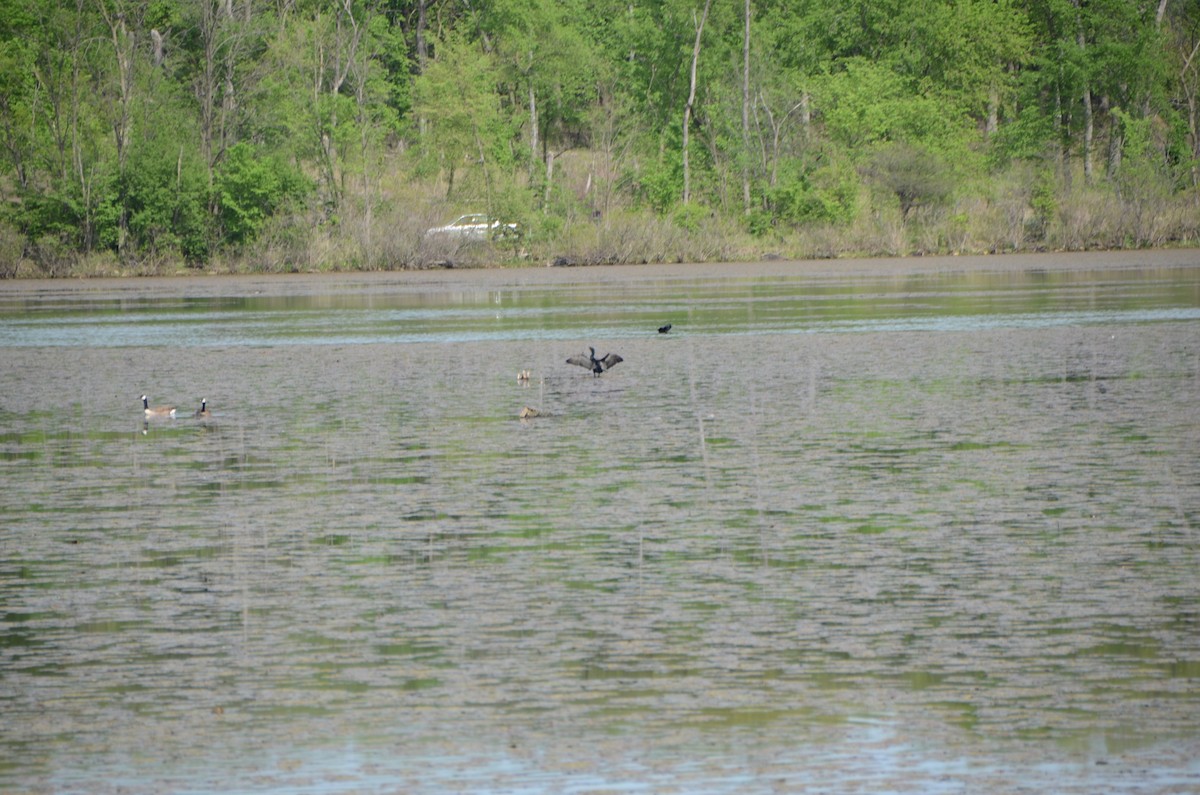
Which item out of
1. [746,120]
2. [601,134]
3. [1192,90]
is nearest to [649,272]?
[601,134]

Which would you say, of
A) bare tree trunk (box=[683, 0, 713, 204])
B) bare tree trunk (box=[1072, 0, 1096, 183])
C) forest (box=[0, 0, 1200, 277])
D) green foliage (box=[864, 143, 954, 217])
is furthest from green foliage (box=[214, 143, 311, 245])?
bare tree trunk (box=[1072, 0, 1096, 183])

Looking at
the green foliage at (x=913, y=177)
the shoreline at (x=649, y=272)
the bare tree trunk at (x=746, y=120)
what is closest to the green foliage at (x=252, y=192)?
the shoreline at (x=649, y=272)

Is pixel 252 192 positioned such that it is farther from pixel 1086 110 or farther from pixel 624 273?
pixel 1086 110

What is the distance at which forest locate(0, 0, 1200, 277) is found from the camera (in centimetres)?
5469

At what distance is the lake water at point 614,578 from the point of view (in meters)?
6.54

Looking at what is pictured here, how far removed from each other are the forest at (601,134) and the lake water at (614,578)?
32.8 m

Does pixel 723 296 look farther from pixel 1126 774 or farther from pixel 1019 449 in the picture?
pixel 1126 774

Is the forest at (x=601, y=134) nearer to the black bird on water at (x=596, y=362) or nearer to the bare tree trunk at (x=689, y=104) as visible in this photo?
the bare tree trunk at (x=689, y=104)

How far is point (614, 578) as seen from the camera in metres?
9.61

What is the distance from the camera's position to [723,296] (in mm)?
37969

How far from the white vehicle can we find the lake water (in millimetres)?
32674

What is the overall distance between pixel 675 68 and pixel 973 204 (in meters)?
15.1

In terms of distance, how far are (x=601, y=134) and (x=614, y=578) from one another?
173ft

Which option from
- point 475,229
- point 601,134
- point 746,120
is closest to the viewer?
point 475,229
